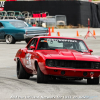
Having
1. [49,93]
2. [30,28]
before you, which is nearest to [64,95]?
[49,93]

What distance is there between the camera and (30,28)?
26.8 meters

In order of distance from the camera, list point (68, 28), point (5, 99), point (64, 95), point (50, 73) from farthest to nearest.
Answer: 1. point (68, 28)
2. point (50, 73)
3. point (64, 95)
4. point (5, 99)

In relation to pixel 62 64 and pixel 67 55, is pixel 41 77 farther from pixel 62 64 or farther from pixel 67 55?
pixel 67 55

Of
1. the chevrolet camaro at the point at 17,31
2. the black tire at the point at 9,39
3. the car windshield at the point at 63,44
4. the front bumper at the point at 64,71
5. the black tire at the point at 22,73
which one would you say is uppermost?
the car windshield at the point at 63,44

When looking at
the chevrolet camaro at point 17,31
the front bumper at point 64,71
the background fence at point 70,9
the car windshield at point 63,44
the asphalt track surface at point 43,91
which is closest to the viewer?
the asphalt track surface at point 43,91

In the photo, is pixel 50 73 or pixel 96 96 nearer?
pixel 96 96

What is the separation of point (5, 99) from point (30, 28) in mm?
19062

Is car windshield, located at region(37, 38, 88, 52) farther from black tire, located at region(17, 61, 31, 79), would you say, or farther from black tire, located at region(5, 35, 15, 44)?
black tire, located at region(5, 35, 15, 44)

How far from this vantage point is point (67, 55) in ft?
33.9

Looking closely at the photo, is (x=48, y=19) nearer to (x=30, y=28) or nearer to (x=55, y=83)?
(x=30, y=28)

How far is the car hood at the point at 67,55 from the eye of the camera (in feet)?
33.3

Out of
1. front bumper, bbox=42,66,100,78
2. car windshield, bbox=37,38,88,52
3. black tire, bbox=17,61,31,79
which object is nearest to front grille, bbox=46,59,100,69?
front bumper, bbox=42,66,100,78

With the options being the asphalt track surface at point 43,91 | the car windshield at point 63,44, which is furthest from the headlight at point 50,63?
the car windshield at point 63,44

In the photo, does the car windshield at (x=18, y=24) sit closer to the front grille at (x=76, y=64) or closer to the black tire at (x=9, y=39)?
the black tire at (x=9, y=39)
